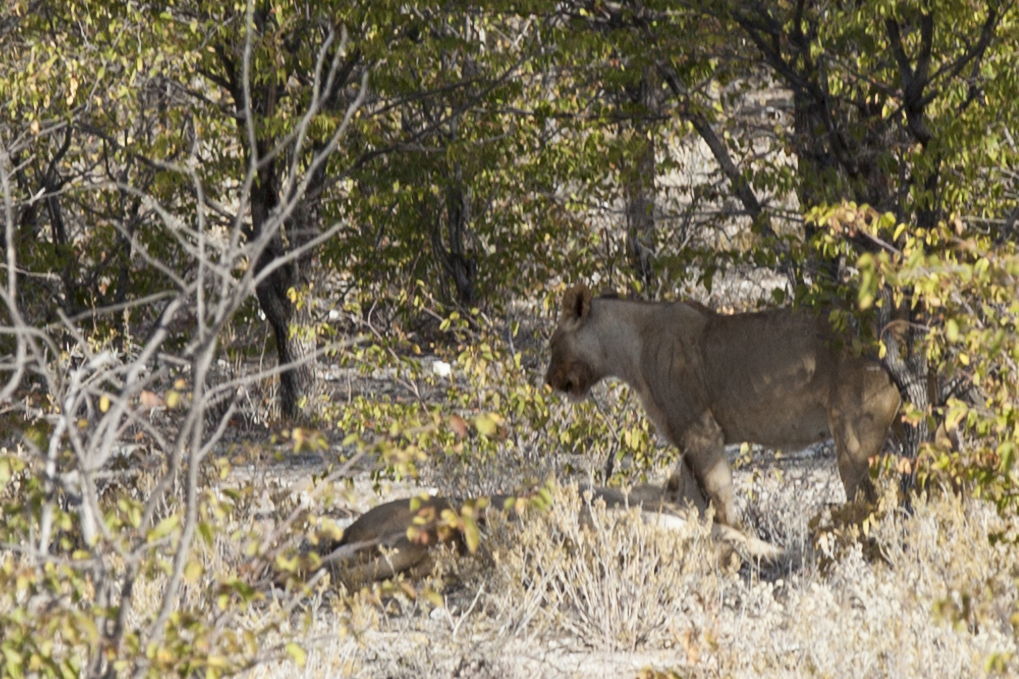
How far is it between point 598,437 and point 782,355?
6.25 ft

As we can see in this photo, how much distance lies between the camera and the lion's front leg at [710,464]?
787cm

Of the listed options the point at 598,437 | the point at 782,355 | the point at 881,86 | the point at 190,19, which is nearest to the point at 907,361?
the point at 782,355

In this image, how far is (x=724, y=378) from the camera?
26.2 feet

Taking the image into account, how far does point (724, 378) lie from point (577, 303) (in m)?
1.04

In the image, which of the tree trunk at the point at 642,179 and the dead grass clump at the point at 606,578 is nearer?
the dead grass clump at the point at 606,578

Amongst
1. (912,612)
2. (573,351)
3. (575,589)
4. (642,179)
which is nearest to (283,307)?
(642,179)

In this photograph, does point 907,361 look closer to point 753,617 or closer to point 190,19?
point 753,617

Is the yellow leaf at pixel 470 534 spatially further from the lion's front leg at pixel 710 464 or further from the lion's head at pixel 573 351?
the lion's head at pixel 573 351

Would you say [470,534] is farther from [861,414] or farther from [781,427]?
[781,427]

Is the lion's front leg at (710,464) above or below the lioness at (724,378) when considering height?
below

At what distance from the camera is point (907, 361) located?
7043 millimetres

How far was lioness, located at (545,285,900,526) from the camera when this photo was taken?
7395 mm

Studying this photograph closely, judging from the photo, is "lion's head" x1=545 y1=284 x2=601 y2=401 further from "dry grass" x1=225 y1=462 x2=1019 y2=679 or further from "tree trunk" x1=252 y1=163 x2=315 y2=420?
"tree trunk" x1=252 y1=163 x2=315 y2=420

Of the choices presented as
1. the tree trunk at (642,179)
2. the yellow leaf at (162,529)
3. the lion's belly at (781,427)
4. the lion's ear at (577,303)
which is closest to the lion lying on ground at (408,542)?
the lion's belly at (781,427)
